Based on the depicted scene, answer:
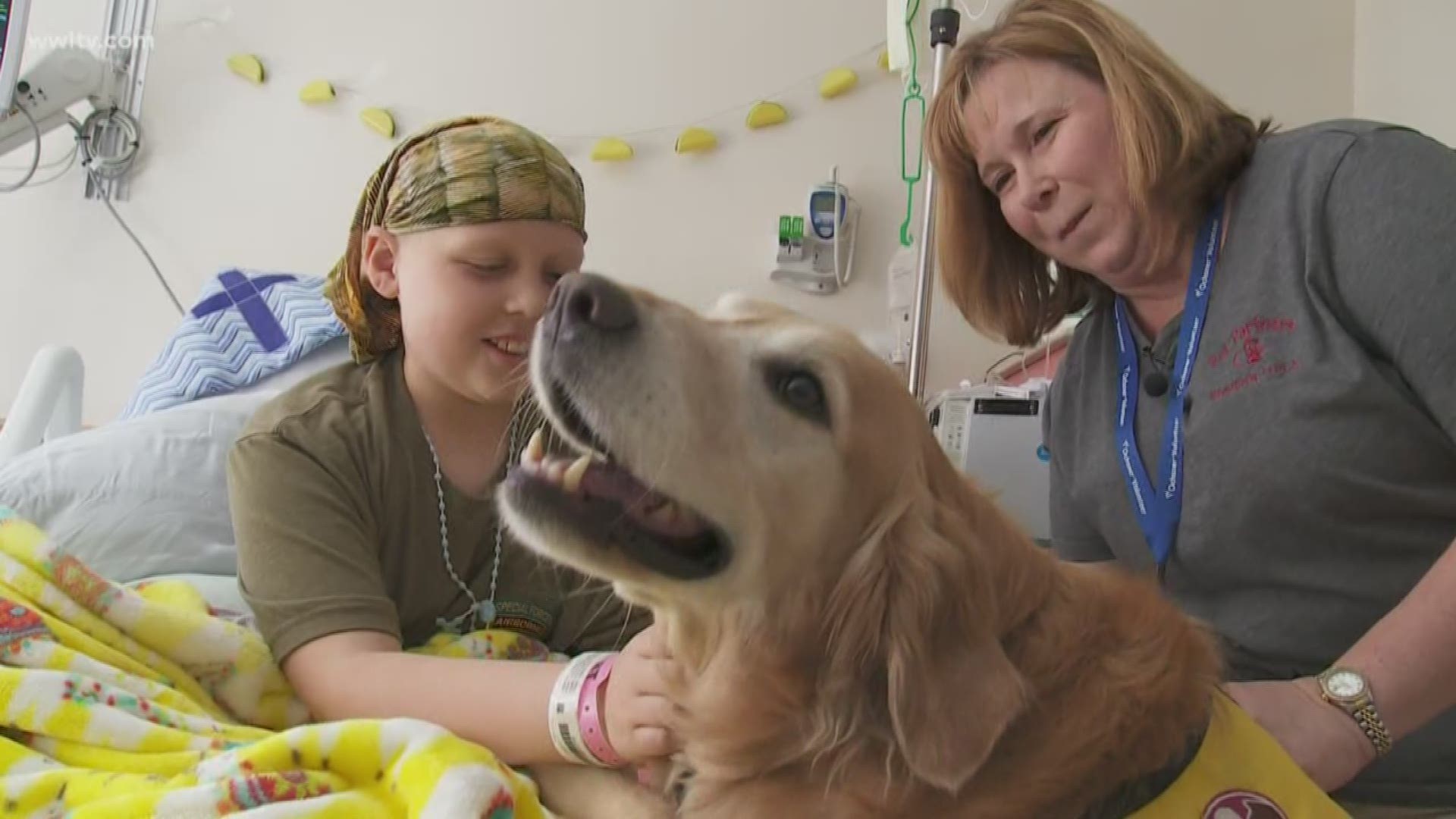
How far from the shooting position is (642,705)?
98 cm

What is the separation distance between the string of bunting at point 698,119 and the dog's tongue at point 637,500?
225cm

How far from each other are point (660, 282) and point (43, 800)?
2.37 m

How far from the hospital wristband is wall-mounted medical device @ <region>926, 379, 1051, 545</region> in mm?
1497

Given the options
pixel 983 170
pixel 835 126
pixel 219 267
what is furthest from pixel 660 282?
pixel 983 170

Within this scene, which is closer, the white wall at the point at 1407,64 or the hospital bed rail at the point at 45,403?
the hospital bed rail at the point at 45,403

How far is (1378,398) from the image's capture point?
1.10 metres

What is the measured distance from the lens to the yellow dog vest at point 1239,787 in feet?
2.58

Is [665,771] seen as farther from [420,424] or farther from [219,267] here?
[219,267]

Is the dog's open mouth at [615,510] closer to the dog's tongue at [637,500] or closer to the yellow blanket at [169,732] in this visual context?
the dog's tongue at [637,500]

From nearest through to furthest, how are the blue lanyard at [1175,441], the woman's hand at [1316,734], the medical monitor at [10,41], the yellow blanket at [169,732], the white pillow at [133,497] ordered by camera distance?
the yellow blanket at [169,732]
the woman's hand at [1316,734]
the blue lanyard at [1175,441]
the white pillow at [133,497]
the medical monitor at [10,41]

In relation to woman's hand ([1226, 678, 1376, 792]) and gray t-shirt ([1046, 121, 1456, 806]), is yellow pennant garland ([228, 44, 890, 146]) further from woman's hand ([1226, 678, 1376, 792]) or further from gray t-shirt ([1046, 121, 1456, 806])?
woman's hand ([1226, 678, 1376, 792])

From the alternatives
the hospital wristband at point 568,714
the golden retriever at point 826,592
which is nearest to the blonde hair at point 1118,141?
the golden retriever at point 826,592

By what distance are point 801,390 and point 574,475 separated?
0.78ft

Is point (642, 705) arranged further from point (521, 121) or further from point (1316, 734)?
point (521, 121)
